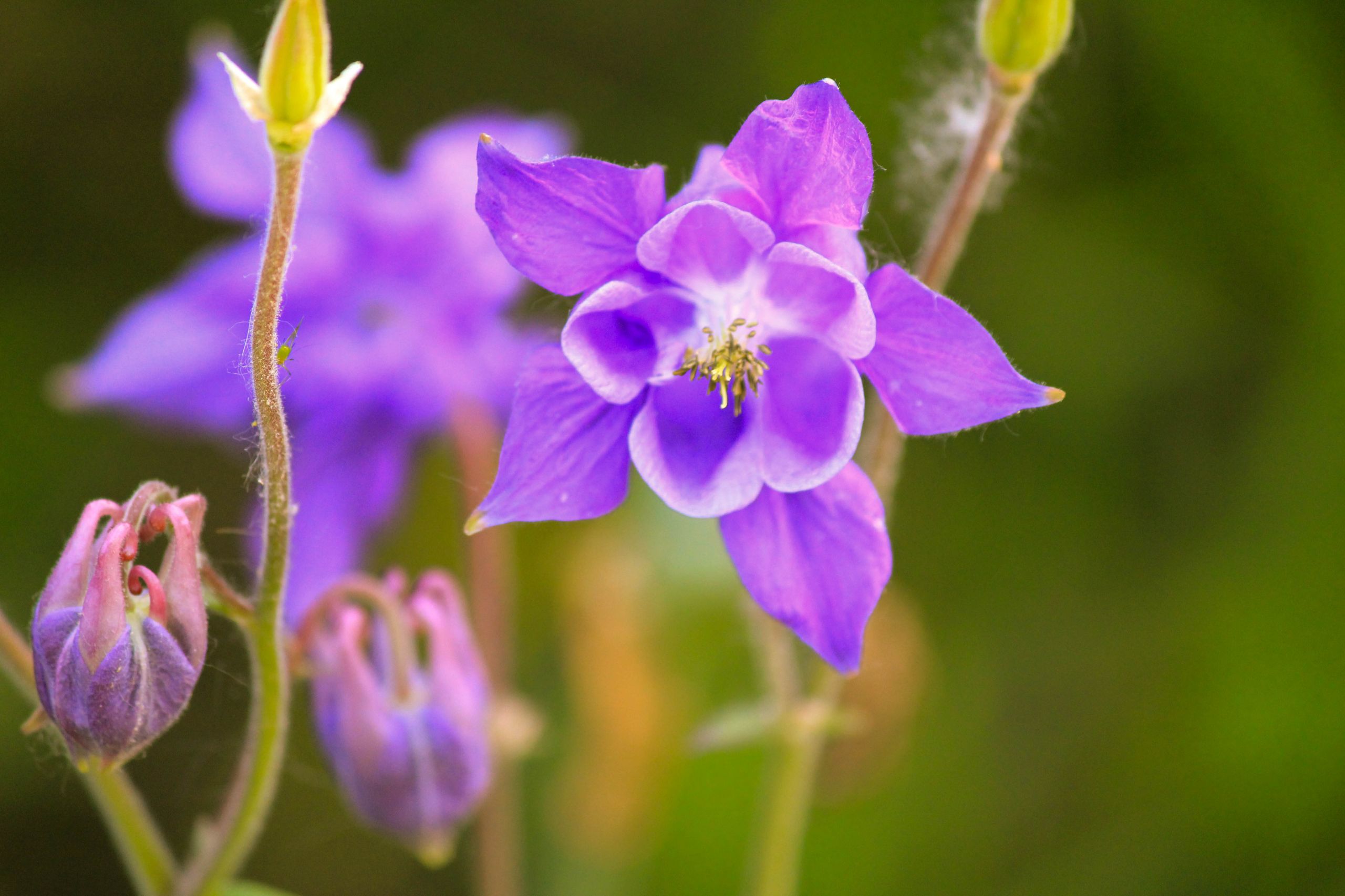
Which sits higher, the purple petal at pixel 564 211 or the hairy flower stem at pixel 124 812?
the purple petal at pixel 564 211

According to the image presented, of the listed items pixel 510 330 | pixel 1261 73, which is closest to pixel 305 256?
pixel 510 330

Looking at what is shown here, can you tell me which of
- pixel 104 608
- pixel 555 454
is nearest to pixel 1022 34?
pixel 555 454

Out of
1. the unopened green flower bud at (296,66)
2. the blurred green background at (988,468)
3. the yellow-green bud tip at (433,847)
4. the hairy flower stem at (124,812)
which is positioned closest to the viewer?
the unopened green flower bud at (296,66)

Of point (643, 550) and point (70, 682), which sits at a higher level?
point (70, 682)

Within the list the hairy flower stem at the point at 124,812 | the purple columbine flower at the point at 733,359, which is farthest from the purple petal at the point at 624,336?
the hairy flower stem at the point at 124,812

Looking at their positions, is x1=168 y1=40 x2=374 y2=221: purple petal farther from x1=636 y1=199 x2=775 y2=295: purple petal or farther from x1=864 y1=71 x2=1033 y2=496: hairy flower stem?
x1=864 y1=71 x2=1033 y2=496: hairy flower stem

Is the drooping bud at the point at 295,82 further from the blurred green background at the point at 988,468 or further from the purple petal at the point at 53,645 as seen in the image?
the blurred green background at the point at 988,468

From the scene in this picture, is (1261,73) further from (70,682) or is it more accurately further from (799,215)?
(70,682)

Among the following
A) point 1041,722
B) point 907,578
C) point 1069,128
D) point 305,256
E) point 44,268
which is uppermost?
point 1069,128

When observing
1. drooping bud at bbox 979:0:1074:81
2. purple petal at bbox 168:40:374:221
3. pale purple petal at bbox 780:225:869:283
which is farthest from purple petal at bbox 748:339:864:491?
purple petal at bbox 168:40:374:221
